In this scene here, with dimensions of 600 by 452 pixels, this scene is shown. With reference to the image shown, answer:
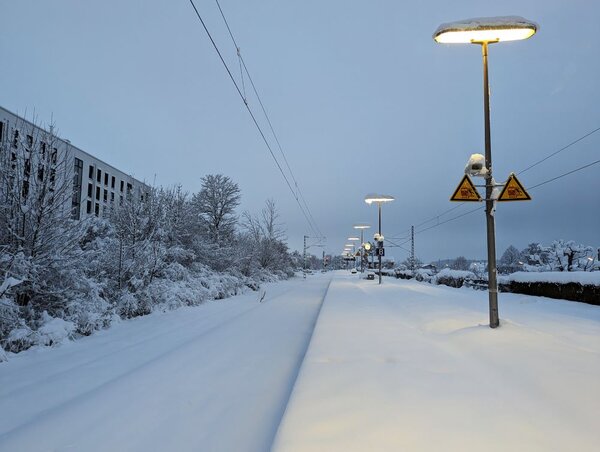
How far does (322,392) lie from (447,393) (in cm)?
141

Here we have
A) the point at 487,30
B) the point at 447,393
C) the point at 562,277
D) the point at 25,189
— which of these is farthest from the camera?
the point at 562,277

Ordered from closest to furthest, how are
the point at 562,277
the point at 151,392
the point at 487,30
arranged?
1. the point at 151,392
2. the point at 487,30
3. the point at 562,277

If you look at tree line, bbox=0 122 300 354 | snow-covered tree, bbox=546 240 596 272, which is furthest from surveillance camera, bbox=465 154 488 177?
snow-covered tree, bbox=546 240 596 272

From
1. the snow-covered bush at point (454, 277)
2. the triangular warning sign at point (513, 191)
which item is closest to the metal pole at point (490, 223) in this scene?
the triangular warning sign at point (513, 191)

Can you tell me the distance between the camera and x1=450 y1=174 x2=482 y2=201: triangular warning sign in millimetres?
8258

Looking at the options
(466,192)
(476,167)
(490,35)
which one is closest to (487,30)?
(490,35)

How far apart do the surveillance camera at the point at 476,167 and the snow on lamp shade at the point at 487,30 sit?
7.84ft

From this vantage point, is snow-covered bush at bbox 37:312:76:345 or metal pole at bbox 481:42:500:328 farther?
snow-covered bush at bbox 37:312:76:345

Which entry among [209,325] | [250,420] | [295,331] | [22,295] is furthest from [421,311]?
[22,295]

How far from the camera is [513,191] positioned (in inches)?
319

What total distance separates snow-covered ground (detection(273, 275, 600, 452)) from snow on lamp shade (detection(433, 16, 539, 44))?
19.5ft

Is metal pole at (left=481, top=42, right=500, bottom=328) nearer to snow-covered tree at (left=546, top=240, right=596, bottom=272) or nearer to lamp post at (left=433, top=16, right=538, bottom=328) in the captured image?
lamp post at (left=433, top=16, right=538, bottom=328)

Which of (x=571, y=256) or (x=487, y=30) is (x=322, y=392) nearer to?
(x=487, y=30)

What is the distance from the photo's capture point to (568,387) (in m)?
4.67
